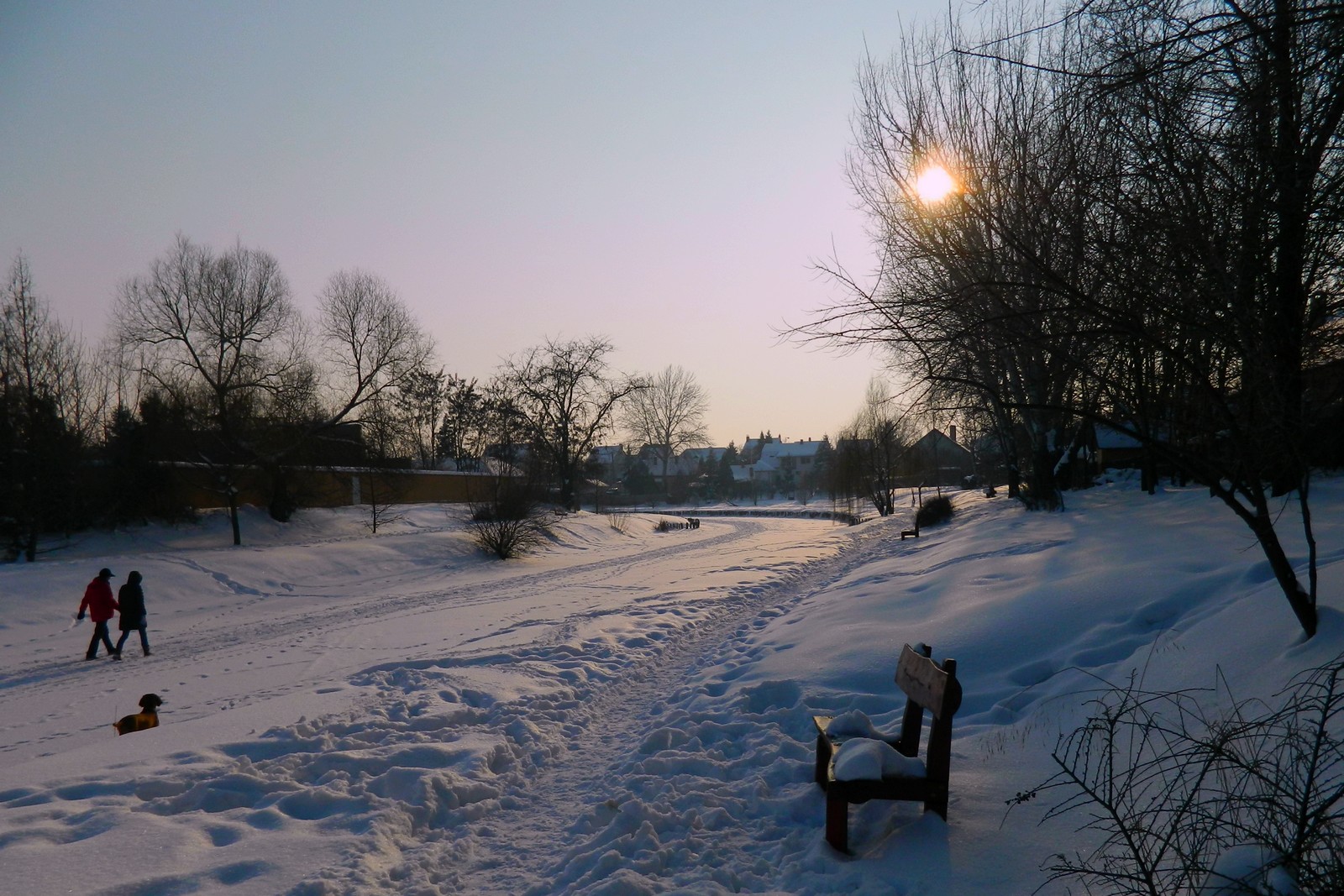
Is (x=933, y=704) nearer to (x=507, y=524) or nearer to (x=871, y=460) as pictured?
(x=507, y=524)

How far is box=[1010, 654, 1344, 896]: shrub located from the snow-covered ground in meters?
0.34

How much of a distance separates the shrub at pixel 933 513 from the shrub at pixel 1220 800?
21.7 meters

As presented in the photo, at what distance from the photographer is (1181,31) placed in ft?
11.6

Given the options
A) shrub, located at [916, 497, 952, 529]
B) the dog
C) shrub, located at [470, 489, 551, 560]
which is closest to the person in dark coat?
the dog

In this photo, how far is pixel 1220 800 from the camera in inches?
92.1

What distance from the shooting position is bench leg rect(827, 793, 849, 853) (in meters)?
3.98

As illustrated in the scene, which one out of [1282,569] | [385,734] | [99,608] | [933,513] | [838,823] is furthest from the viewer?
[933,513]

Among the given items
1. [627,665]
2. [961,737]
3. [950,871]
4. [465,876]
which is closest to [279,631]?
[627,665]

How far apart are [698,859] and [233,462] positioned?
104ft

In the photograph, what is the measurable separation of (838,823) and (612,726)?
3.27 metres

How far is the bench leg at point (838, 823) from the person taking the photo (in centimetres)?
398

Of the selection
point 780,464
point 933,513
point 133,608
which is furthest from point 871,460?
point 780,464

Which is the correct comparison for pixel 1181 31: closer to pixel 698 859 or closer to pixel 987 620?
pixel 698 859

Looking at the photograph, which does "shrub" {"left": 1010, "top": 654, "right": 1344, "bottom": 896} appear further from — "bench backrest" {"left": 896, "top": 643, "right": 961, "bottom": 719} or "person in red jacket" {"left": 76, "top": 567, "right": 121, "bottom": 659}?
"person in red jacket" {"left": 76, "top": 567, "right": 121, "bottom": 659}
